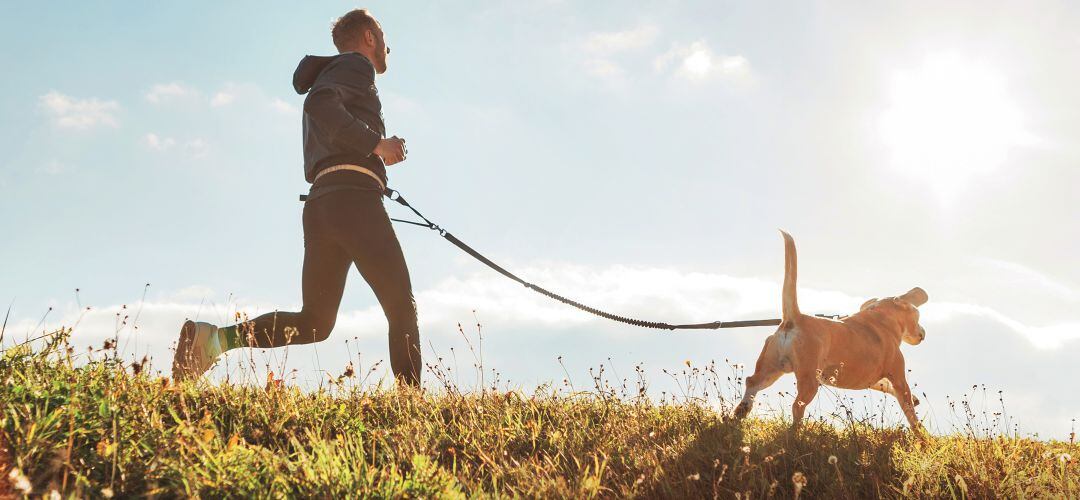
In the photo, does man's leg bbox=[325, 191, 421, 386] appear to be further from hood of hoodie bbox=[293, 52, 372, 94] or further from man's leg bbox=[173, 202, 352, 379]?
hood of hoodie bbox=[293, 52, 372, 94]

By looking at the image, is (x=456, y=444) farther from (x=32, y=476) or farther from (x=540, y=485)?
(x=32, y=476)

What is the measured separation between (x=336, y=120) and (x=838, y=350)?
395 cm

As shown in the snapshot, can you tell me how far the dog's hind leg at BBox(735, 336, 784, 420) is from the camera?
536 cm

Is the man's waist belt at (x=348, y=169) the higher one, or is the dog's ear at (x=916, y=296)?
the man's waist belt at (x=348, y=169)

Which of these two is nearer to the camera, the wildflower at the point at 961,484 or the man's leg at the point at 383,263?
the wildflower at the point at 961,484

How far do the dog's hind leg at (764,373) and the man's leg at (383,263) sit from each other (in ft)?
7.68

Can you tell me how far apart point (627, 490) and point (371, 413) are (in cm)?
172

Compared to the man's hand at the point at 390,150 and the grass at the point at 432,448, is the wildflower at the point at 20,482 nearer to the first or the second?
the grass at the point at 432,448

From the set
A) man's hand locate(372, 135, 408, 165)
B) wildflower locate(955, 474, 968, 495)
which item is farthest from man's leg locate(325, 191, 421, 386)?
wildflower locate(955, 474, 968, 495)

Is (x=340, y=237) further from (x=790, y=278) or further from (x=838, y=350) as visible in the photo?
(x=838, y=350)

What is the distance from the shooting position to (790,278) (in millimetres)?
5328

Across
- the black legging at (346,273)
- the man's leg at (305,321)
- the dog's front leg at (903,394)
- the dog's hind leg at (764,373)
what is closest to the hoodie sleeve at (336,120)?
the black legging at (346,273)

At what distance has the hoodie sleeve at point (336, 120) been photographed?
16.6 ft

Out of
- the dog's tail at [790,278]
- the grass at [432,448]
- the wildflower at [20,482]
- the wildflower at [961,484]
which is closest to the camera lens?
the wildflower at [20,482]
